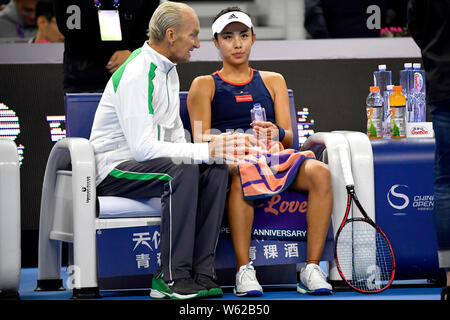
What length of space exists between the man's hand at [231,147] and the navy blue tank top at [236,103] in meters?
0.32

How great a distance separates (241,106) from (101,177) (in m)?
0.78

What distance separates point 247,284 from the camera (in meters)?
3.04

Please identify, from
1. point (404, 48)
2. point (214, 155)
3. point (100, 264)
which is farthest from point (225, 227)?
point (404, 48)

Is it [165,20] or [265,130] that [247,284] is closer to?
[265,130]

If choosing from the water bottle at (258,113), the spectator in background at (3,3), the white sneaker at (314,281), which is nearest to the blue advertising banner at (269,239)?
the white sneaker at (314,281)

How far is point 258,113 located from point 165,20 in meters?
0.61

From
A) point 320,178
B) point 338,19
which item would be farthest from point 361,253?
point 338,19

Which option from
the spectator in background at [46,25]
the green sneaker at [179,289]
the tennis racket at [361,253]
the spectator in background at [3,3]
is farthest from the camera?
the spectator in background at [3,3]

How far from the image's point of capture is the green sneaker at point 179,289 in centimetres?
289

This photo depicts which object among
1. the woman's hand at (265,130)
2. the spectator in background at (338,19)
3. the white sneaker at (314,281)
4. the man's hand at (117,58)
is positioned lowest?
the white sneaker at (314,281)

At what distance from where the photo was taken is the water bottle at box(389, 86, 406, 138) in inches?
141

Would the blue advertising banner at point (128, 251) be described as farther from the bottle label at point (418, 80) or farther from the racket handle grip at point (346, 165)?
the bottle label at point (418, 80)
